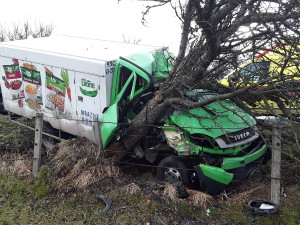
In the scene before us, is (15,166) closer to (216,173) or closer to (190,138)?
(190,138)

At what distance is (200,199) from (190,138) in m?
1.05

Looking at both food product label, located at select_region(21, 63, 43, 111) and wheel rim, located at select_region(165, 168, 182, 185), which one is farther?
food product label, located at select_region(21, 63, 43, 111)

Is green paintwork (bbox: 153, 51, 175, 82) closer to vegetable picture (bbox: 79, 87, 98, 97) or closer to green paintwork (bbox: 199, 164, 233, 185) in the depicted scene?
vegetable picture (bbox: 79, 87, 98, 97)

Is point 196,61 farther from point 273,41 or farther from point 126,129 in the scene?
point 126,129

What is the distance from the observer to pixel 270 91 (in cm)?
484

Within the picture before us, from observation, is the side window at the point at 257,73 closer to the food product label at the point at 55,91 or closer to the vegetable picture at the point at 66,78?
the vegetable picture at the point at 66,78

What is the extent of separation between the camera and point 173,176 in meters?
5.84

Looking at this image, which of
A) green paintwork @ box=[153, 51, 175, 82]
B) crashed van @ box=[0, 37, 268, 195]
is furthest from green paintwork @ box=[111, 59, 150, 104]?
green paintwork @ box=[153, 51, 175, 82]

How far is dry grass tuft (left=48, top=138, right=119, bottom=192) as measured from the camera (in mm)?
5734

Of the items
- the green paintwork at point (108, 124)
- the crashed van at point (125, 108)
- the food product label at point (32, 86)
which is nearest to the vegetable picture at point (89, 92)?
the crashed van at point (125, 108)

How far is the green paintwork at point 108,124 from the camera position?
596 centimetres

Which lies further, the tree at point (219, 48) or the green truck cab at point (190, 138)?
the green truck cab at point (190, 138)

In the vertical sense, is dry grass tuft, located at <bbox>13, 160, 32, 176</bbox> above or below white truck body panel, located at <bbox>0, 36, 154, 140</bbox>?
below

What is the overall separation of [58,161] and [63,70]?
2.06m
